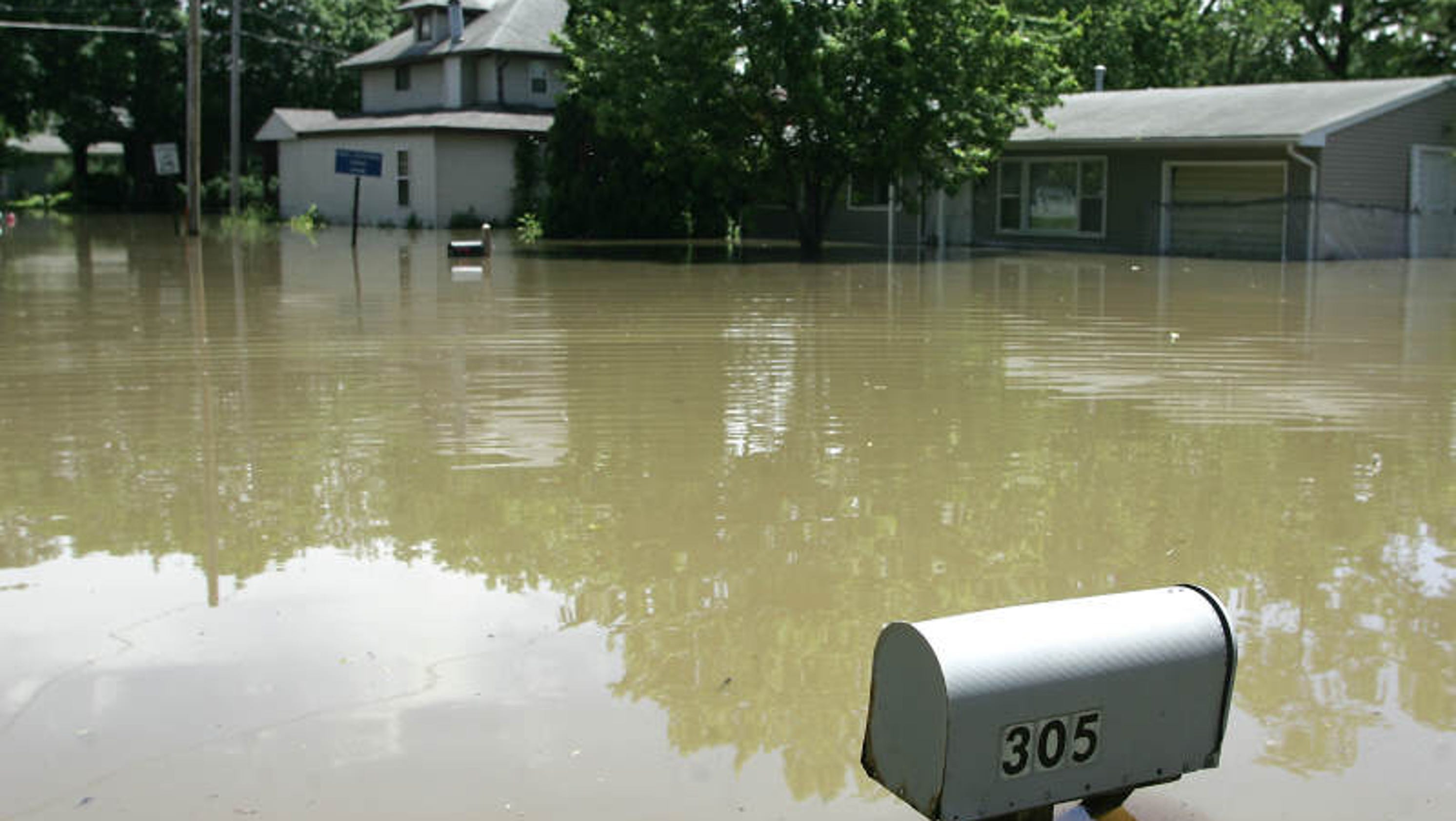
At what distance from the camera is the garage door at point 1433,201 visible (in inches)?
1187

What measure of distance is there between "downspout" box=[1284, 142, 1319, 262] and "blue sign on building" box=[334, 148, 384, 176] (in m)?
18.2

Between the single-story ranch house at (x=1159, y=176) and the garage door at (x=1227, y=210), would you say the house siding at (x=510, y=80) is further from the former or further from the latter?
the garage door at (x=1227, y=210)

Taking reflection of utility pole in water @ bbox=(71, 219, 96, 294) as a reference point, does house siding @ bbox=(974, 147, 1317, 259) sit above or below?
above

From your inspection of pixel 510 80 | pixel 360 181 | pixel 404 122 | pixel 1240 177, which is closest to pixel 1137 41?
pixel 510 80

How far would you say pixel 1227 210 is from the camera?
30.0 metres

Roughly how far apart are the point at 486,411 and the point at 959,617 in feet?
25.3

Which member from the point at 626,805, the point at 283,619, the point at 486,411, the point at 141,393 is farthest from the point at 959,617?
the point at 141,393

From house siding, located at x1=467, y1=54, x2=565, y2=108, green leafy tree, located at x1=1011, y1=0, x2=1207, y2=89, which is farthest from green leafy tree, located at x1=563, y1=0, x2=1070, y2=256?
green leafy tree, located at x1=1011, y1=0, x2=1207, y2=89

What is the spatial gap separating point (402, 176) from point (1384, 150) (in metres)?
26.3

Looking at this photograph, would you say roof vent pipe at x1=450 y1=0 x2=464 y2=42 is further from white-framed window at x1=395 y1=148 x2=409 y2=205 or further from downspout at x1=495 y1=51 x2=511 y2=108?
white-framed window at x1=395 y1=148 x2=409 y2=205

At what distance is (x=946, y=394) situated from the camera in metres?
11.4

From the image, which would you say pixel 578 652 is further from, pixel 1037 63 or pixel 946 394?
pixel 1037 63

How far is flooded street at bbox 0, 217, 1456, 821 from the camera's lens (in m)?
4.66

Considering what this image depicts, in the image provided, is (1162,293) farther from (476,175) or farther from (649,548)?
(476,175)
